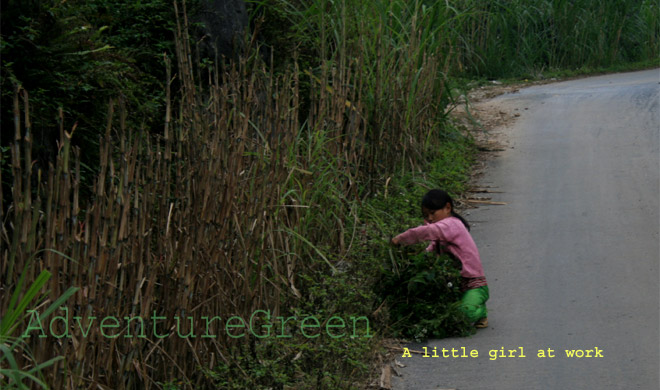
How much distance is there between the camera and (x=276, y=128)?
4.52 meters

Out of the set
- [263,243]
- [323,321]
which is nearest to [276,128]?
[263,243]

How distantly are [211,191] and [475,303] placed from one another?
1.56m

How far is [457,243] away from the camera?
4.68m

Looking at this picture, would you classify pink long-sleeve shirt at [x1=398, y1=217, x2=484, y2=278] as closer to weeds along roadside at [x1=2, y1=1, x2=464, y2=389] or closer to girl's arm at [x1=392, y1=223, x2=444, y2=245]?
girl's arm at [x1=392, y1=223, x2=444, y2=245]

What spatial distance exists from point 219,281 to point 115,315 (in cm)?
63

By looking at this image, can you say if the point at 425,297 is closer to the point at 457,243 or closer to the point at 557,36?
the point at 457,243

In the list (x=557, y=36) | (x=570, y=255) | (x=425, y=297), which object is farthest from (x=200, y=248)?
(x=557, y=36)

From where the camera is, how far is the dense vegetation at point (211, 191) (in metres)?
3.09

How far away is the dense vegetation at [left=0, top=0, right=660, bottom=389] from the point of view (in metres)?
3.09

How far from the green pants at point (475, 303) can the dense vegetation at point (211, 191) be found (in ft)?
0.23

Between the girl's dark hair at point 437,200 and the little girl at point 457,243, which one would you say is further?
the girl's dark hair at point 437,200

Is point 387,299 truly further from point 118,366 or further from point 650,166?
point 650,166

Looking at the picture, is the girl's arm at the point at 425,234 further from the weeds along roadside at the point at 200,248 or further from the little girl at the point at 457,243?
the weeds along roadside at the point at 200,248

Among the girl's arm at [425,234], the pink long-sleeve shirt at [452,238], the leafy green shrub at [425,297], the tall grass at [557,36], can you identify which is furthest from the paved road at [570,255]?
the tall grass at [557,36]
